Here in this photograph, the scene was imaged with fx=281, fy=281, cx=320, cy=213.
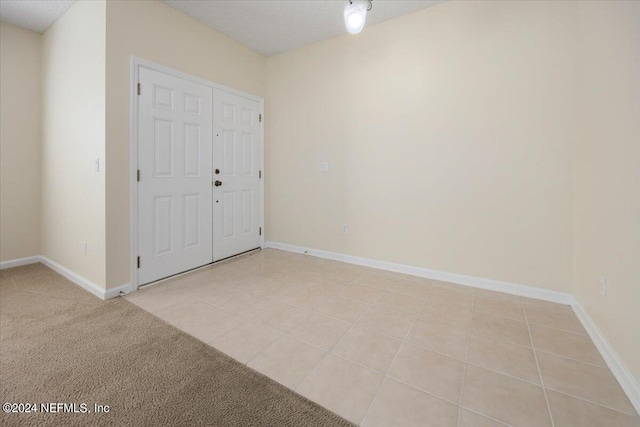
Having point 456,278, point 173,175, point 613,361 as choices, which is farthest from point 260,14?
point 613,361

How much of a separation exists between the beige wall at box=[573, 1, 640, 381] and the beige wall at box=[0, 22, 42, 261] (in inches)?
211

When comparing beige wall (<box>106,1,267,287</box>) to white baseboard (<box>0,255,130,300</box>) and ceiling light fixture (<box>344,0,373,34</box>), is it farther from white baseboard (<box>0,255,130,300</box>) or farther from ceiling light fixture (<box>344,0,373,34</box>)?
ceiling light fixture (<box>344,0,373,34</box>)

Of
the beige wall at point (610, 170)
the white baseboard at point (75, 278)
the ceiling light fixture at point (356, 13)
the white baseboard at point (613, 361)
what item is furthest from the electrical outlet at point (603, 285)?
the white baseboard at point (75, 278)

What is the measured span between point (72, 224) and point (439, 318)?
3572 mm

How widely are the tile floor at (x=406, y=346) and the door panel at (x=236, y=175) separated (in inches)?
30.5

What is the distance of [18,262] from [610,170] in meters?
5.64

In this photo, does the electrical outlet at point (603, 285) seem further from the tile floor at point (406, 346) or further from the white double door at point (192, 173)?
the white double door at point (192, 173)

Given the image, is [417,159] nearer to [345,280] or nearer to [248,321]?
[345,280]

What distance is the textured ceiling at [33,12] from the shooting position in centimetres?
271

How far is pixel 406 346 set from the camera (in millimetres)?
1784

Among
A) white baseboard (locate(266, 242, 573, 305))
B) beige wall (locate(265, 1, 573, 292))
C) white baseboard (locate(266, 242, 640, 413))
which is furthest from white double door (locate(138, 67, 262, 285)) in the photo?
white baseboard (locate(266, 242, 573, 305))

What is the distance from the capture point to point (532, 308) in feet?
7.54

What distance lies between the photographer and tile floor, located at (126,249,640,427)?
4.29ft

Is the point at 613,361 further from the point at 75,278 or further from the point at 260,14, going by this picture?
the point at 75,278
